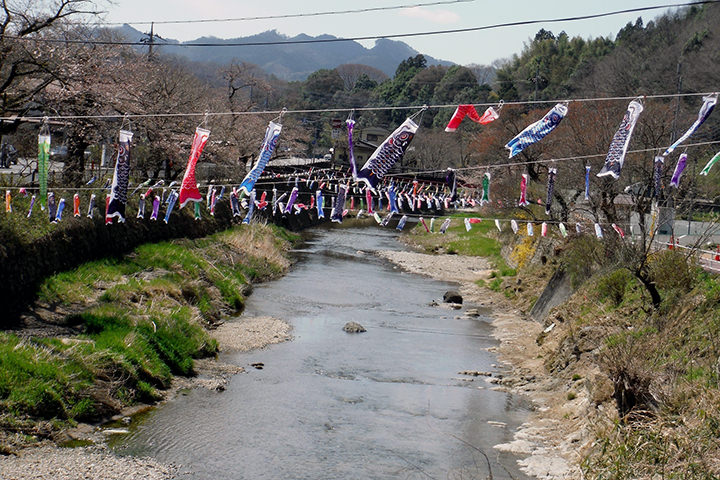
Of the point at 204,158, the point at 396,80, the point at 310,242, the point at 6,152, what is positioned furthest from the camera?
the point at 396,80

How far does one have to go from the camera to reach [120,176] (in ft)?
55.7

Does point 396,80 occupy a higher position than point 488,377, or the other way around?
point 396,80

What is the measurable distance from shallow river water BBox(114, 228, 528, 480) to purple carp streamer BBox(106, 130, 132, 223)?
4.55 metres

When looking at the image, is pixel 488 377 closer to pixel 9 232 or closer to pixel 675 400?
pixel 675 400

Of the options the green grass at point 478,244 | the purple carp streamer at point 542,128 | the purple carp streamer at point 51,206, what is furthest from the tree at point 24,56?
the green grass at point 478,244

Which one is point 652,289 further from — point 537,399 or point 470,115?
point 470,115

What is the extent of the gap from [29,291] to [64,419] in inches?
261

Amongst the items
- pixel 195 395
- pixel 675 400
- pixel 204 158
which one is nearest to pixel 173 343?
pixel 195 395

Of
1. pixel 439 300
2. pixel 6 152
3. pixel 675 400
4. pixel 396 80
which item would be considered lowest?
pixel 439 300

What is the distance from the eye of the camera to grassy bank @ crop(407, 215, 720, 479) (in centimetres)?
1114

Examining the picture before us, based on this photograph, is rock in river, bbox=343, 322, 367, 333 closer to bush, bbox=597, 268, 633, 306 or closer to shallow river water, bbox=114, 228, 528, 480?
shallow river water, bbox=114, 228, 528, 480

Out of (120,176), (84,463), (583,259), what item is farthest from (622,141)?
(84,463)

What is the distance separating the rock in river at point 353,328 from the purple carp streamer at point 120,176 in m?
9.70

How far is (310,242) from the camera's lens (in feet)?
166
